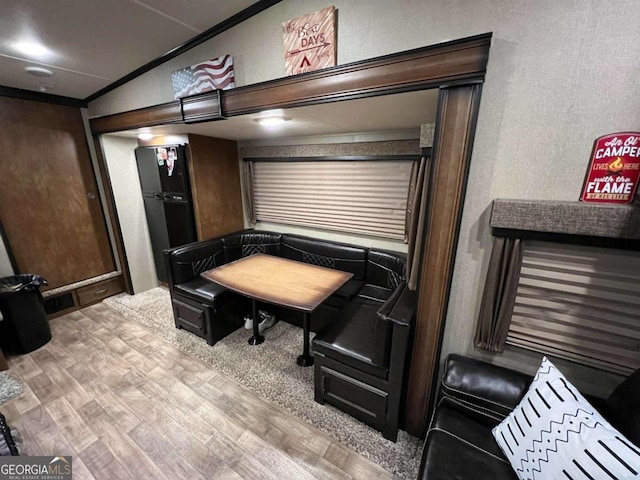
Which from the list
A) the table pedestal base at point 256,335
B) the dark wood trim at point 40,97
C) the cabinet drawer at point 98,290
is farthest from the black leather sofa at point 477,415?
the dark wood trim at point 40,97

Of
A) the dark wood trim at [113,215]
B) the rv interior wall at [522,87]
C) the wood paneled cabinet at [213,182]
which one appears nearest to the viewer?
the rv interior wall at [522,87]

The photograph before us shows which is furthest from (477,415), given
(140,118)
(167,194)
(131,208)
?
(131,208)

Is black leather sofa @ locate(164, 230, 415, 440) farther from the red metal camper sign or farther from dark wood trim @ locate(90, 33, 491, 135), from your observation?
dark wood trim @ locate(90, 33, 491, 135)

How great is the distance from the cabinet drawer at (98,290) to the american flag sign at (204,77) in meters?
2.82

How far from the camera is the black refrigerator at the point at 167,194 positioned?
2.91 metres

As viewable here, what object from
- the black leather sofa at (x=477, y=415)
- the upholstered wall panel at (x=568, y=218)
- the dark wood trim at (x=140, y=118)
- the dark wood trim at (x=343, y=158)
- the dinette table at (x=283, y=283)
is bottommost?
the black leather sofa at (x=477, y=415)

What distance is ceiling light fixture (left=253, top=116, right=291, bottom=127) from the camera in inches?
74.8

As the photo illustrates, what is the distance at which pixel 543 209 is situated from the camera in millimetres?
1026

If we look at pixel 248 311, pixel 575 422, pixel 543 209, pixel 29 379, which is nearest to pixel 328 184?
pixel 248 311

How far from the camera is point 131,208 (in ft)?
11.0

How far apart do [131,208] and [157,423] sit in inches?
109

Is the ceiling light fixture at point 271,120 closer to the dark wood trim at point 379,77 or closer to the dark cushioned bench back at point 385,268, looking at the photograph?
the dark wood trim at point 379,77

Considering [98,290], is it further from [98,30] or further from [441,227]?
[441,227]

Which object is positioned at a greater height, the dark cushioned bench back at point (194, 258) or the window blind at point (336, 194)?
the window blind at point (336, 194)
